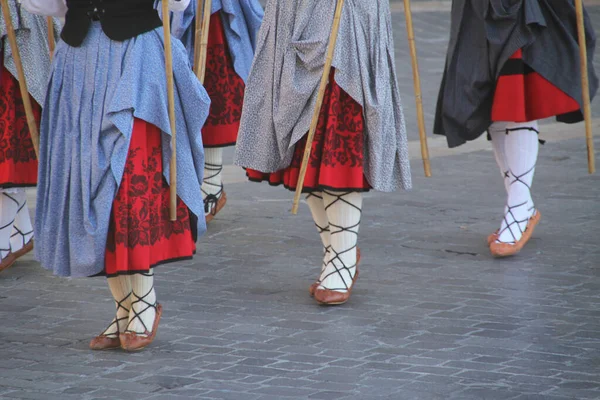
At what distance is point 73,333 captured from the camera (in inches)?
187

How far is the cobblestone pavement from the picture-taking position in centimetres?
409

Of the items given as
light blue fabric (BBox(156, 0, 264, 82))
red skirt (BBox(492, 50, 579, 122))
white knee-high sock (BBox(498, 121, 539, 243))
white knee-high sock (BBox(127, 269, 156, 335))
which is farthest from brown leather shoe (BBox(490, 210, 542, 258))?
white knee-high sock (BBox(127, 269, 156, 335))

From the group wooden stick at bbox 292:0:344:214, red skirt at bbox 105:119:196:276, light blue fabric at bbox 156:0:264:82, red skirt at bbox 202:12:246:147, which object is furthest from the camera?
red skirt at bbox 202:12:246:147

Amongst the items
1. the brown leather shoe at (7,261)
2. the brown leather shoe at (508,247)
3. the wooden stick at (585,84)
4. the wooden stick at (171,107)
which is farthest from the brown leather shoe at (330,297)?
the brown leather shoe at (7,261)

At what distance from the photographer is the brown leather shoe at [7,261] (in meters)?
5.67

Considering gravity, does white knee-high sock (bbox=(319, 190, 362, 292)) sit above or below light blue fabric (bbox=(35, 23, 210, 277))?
below

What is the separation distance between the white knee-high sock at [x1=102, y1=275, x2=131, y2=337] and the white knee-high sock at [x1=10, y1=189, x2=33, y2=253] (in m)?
1.51

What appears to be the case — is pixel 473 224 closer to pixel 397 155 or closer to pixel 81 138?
pixel 397 155

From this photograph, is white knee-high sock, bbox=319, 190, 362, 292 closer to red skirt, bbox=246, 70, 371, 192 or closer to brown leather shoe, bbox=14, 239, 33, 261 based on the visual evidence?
red skirt, bbox=246, 70, 371, 192

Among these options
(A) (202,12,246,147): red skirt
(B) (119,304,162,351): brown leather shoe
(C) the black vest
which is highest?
(C) the black vest

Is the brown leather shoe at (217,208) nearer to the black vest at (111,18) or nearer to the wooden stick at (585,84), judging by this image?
the wooden stick at (585,84)

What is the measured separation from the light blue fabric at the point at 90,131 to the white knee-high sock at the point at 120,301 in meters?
0.24

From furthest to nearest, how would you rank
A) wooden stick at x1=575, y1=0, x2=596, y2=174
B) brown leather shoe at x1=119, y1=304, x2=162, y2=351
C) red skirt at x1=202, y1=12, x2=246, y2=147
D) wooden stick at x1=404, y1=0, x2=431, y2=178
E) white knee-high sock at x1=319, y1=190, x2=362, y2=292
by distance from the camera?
red skirt at x1=202, y1=12, x2=246, y2=147
wooden stick at x1=575, y1=0, x2=596, y2=174
white knee-high sock at x1=319, y1=190, x2=362, y2=292
wooden stick at x1=404, y1=0, x2=431, y2=178
brown leather shoe at x1=119, y1=304, x2=162, y2=351

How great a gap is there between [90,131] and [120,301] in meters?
0.74
